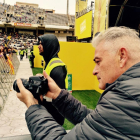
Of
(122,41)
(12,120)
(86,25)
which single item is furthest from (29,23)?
(122,41)

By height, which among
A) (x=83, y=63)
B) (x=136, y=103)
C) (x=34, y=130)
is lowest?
(x=83, y=63)

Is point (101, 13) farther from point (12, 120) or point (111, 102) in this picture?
point (111, 102)

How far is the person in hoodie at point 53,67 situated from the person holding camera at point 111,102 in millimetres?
495

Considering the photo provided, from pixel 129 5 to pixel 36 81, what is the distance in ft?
15.3

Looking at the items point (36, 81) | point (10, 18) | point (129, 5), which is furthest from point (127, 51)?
point (10, 18)

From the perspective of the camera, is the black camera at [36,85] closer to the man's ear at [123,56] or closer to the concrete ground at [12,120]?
the man's ear at [123,56]

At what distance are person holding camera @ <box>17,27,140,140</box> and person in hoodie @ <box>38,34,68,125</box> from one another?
495 millimetres

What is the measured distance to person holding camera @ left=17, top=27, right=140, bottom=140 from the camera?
0.50 m

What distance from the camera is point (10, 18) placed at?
33.3 meters

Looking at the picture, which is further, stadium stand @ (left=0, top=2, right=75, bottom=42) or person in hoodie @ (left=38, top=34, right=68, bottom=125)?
stadium stand @ (left=0, top=2, right=75, bottom=42)

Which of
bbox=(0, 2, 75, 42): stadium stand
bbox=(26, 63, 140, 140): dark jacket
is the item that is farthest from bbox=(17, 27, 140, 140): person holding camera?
bbox=(0, 2, 75, 42): stadium stand

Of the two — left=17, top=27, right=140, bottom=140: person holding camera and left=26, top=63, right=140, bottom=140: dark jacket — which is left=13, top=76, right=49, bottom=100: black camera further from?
left=26, top=63, right=140, bottom=140: dark jacket

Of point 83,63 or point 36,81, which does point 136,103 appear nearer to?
point 36,81

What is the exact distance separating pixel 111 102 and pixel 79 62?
4.73 meters
